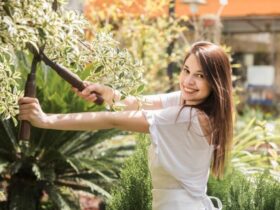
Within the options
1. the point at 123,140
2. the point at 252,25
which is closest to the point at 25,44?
the point at 123,140

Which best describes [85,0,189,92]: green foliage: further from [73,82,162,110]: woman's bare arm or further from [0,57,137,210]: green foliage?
[73,82,162,110]: woman's bare arm

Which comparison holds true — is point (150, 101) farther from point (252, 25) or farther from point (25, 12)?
point (252, 25)

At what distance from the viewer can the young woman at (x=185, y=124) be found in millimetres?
2971

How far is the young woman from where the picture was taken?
2971 millimetres

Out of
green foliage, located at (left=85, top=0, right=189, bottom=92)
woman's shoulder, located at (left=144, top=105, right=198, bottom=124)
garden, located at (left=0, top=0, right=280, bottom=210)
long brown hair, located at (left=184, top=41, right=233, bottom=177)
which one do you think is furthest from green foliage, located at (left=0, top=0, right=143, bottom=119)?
green foliage, located at (left=85, top=0, right=189, bottom=92)

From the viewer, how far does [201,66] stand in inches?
123

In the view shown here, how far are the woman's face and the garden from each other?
0.23m

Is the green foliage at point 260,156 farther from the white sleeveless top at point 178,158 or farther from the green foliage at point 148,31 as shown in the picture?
the green foliage at point 148,31

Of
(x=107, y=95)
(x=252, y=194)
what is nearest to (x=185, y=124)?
(x=107, y=95)

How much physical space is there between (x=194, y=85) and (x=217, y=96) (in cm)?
13

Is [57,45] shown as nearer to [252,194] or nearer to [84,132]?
[252,194]

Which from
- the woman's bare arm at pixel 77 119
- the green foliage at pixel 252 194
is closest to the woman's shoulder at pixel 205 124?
the woman's bare arm at pixel 77 119

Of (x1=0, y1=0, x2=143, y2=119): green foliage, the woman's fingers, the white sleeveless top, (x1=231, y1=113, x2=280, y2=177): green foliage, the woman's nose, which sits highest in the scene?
(x1=0, y1=0, x2=143, y2=119): green foliage

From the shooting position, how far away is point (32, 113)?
2910mm
